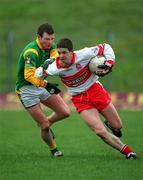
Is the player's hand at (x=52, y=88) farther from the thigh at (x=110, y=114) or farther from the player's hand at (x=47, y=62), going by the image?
the thigh at (x=110, y=114)

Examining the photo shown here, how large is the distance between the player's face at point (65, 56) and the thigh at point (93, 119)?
85 cm

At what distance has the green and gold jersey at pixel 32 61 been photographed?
13156 mm

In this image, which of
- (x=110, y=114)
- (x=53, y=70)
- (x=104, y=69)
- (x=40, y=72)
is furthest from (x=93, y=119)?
(x=40, y=72)

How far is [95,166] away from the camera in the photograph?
39.0ft

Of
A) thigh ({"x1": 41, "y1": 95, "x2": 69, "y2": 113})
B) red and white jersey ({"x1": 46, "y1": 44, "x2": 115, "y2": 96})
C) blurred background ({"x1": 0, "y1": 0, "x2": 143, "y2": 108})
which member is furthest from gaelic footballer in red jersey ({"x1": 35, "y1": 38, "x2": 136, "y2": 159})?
blurred background ({"x1": 0, "y1": 0, "x2": 143, "y2": 108})

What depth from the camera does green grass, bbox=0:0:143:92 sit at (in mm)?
29969

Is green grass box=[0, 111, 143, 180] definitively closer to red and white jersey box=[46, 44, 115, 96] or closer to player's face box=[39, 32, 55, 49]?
red and white jersey box=[46, 44, 115, 96]

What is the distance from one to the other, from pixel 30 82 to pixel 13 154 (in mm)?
1447

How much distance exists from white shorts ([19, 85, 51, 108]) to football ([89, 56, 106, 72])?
49.3 inches

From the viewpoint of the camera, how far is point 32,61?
13305mm

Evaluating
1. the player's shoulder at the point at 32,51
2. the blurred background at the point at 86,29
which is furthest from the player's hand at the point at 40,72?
the blurred background at the point at 86,29

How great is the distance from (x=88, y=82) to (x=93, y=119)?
0.66 metres

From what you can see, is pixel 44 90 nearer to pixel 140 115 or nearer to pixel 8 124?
pixel 8 124

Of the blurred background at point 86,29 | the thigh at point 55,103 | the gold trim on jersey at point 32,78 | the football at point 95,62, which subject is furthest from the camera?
the blurred background at point 86,29
